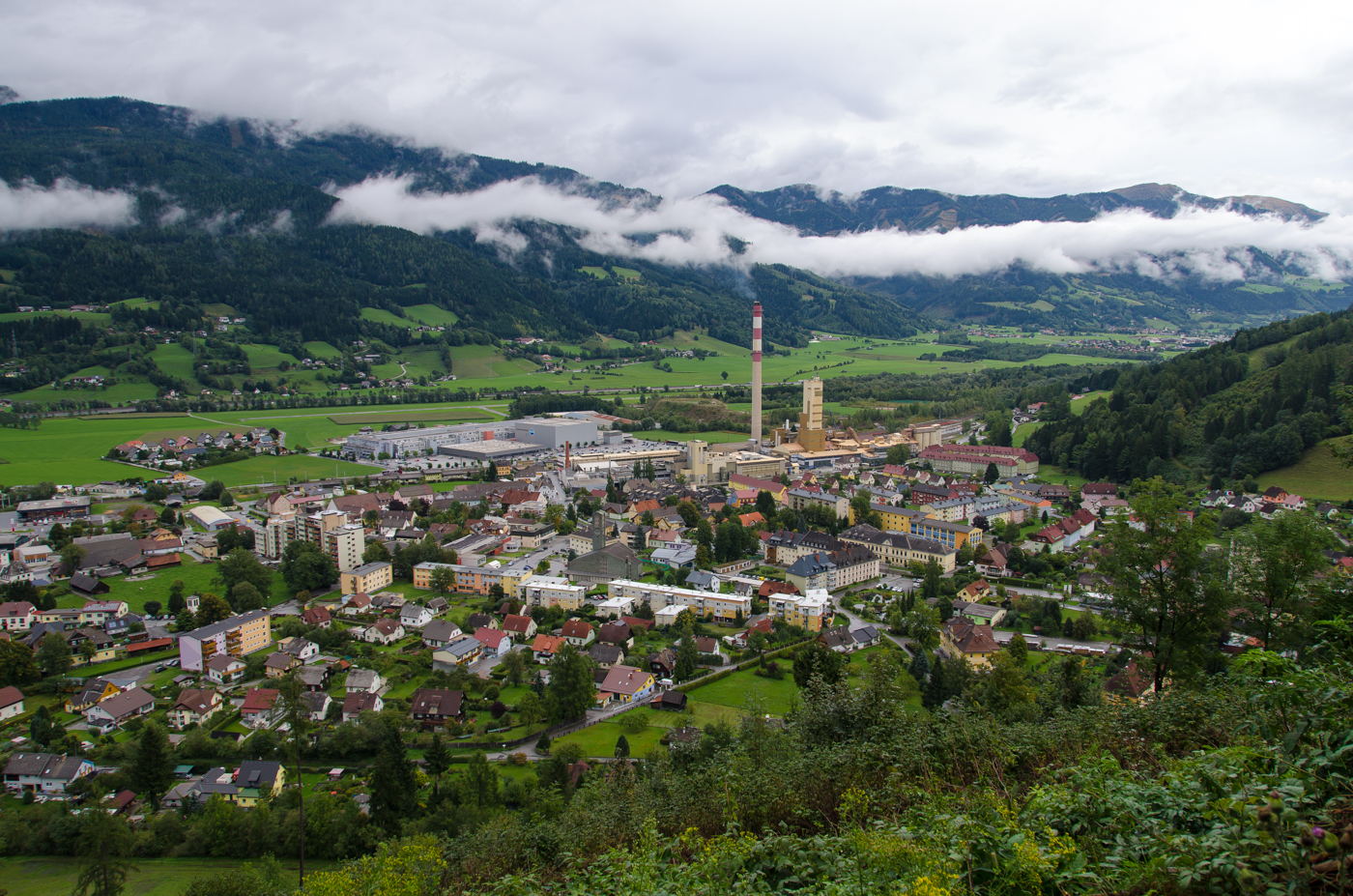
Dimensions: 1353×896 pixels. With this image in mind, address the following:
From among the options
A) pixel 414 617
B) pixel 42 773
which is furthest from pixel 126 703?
pixel 414 617

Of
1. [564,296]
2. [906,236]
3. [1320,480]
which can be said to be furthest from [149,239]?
[906,236]

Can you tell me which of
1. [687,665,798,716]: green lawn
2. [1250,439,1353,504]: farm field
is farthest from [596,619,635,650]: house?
[1250,439,1353,504]: farm field

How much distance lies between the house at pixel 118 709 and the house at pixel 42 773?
1564mm

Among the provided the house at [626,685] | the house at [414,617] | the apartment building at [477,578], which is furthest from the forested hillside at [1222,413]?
the house at [414,617]

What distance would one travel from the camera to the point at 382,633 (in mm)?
19781

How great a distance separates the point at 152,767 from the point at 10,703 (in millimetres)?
5708

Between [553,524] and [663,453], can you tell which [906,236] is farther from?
[553,524]

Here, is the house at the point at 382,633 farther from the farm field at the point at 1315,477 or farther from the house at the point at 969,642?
the farm field at the point at 1315,477

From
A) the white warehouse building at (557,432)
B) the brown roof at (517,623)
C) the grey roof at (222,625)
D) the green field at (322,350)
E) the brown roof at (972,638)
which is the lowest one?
the brown roof at (517,623)

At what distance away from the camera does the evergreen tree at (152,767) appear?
13.1m

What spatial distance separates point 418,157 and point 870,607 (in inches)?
5889

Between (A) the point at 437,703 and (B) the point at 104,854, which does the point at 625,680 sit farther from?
(B) the point at 104,854

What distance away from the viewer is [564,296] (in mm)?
115875

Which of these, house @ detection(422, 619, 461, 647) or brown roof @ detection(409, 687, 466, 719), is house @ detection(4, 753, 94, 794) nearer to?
brown roof @ detection(409, 687, 466, 719)
